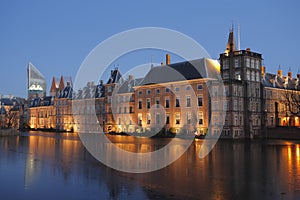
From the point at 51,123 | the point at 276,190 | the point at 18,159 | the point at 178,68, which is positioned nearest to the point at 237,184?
the point at 276,190

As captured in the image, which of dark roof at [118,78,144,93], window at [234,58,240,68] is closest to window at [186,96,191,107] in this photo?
window at [234,58,240,68]

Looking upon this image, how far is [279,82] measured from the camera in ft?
242

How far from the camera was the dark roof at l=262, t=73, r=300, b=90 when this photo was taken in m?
69.4

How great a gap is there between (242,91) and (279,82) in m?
16.9

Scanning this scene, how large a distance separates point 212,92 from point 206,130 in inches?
280

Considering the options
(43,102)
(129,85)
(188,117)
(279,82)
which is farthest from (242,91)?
(43,102)

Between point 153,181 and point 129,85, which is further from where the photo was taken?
point 129,85

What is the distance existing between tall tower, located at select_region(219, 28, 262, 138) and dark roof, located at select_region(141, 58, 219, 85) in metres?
2.52

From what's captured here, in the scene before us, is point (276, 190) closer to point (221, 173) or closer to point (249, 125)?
point (221, 173)

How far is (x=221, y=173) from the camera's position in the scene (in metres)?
19.5

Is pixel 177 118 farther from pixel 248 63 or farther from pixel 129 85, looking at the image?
pixel 129 85

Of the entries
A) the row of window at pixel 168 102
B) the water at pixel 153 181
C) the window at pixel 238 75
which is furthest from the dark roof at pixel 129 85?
the water at pixel 153 181

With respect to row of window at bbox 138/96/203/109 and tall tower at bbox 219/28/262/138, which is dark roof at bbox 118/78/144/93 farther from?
tall tower at bbox 219/28/262/138

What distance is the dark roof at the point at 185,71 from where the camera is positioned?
6319 cm
